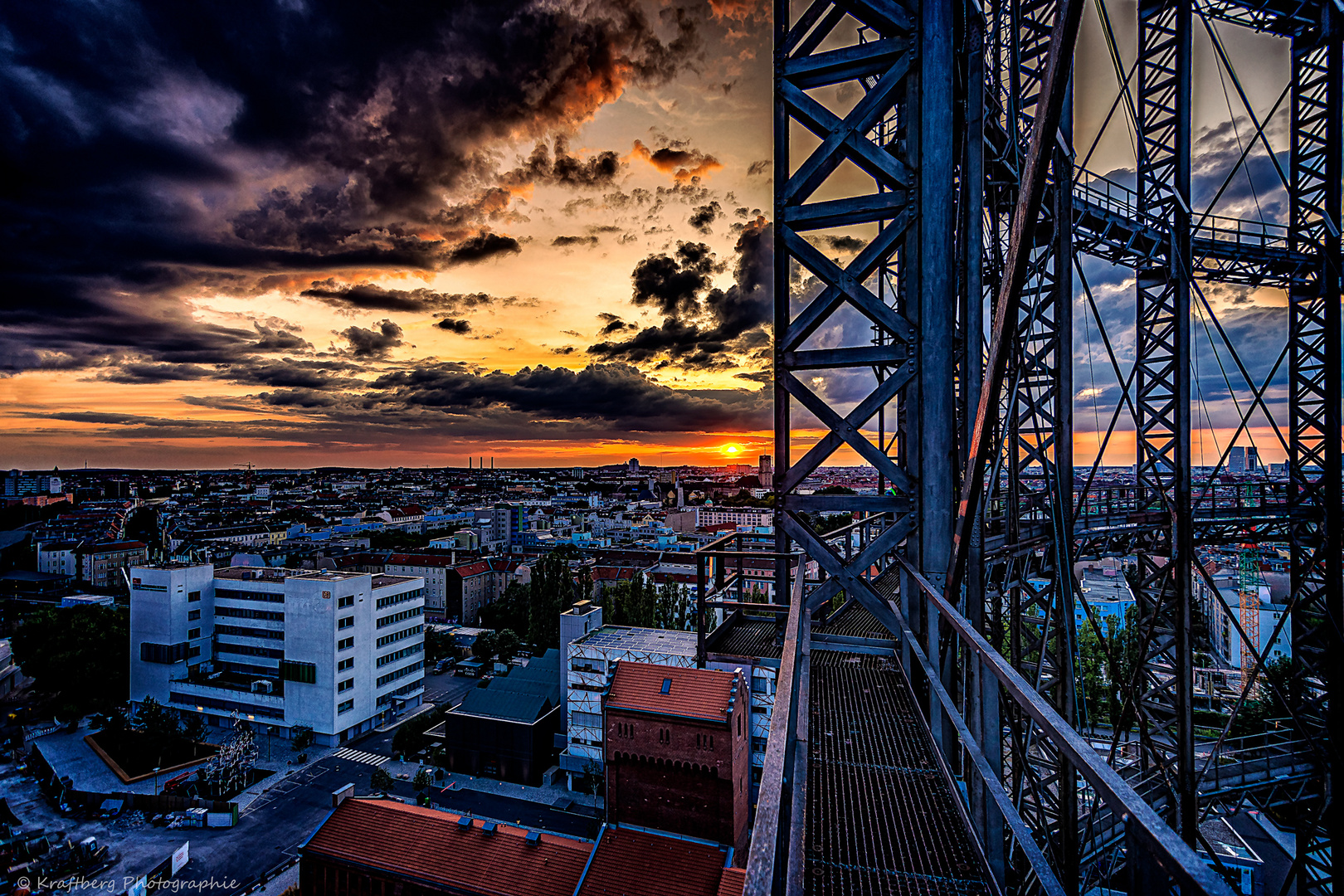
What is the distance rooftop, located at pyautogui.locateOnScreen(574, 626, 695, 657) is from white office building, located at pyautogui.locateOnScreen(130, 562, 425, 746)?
11.4 m

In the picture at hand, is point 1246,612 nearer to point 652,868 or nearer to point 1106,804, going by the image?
point 652,868

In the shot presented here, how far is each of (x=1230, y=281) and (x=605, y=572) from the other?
38014 mm

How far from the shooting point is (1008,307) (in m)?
2.28

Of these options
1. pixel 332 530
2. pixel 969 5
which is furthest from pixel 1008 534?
pixel 332 530

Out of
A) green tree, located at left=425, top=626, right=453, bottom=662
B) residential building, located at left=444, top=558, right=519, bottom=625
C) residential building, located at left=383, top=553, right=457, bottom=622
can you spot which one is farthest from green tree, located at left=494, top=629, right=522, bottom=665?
residential building, located at left=383, top=553, right=457, bottom=622

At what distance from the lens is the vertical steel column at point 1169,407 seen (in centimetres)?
677

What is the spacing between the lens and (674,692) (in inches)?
616

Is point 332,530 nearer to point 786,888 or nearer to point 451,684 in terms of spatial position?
point 451,684

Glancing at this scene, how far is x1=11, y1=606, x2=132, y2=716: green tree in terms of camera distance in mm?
26797

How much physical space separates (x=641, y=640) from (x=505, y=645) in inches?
658

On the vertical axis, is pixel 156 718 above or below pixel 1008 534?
below

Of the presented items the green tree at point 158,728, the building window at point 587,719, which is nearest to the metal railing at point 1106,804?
the building window at point 587,719

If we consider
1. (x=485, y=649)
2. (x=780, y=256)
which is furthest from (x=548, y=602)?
(x=780, y=256)

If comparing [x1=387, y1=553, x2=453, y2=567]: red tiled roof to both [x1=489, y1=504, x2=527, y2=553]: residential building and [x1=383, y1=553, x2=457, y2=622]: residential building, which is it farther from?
[x1=489, y1=504, x2=527, y2=553]: residential building
